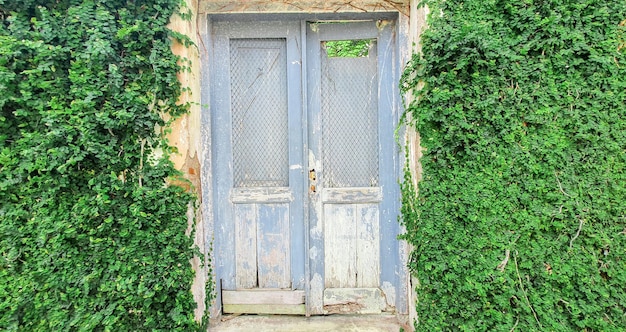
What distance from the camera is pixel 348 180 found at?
2.36m

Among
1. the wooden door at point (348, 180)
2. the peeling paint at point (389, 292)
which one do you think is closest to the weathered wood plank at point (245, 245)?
the wooden door at point (348, 180)

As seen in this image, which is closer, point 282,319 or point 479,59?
point 479,59

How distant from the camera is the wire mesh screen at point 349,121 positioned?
2.34 metres

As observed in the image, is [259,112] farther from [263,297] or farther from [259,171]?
[263,297]

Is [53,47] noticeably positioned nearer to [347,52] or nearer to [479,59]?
[347,52]

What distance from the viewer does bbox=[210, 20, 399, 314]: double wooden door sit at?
2.30m

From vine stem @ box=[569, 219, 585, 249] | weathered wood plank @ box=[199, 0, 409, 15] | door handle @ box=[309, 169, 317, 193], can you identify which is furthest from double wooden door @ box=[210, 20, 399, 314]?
vine stem @ box=[569, 219, 585, 249]

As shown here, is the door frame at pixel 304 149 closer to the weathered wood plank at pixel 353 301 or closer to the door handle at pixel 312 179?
the door handle at pixel 312 179

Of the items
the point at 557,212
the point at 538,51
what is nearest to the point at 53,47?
the point at 538,51

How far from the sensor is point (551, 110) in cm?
181

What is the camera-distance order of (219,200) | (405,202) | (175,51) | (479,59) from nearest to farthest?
(479,59) < (175,51) < (405,202) < (219,200)

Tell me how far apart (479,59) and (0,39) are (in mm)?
2736

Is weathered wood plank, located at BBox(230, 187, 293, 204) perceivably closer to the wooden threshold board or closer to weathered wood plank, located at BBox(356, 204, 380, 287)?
weathered wood plank, located at BBox(356, 204, 380, 287)

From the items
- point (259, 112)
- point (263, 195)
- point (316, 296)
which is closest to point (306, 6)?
point (259, 112)
